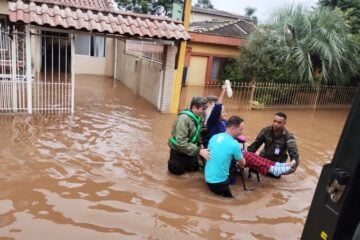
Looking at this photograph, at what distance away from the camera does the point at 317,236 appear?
5.48 feet

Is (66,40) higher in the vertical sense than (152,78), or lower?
higher

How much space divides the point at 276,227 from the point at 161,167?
245 cm

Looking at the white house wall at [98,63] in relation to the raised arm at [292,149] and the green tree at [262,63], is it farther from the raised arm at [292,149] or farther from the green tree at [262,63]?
the raised arm at [292,149]

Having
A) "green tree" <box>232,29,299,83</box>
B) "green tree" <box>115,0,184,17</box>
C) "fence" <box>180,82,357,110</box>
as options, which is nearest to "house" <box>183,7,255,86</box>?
"green tree" <box>232,29,299,83</box>

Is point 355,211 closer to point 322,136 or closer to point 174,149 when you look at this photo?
point 174,149

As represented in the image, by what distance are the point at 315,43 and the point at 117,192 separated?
10.9 meters

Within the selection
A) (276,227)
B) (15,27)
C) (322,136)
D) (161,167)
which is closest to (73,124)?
(15,27)

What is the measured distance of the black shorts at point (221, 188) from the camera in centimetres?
534

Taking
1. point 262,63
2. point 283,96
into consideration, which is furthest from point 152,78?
point 283,96

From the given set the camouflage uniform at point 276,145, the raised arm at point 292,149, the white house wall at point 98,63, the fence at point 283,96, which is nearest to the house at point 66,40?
the fence at point 283,96

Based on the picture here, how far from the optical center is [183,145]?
18.4 feet

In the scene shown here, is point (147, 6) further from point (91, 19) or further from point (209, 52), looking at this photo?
point (91, 19)

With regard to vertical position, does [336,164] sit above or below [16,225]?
above

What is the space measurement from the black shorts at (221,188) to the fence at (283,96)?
23.0ft
